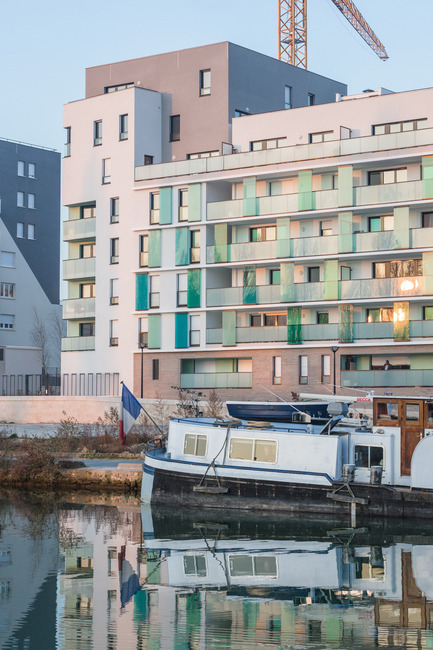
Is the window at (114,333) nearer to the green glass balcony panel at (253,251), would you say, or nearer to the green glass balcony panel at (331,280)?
the green glass balcony panel at (253,251)

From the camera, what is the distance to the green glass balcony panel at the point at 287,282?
62.6 meters

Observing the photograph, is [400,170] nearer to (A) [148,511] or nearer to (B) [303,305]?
(B) [303,305]

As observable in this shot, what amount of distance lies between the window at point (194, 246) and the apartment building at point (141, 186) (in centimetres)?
6

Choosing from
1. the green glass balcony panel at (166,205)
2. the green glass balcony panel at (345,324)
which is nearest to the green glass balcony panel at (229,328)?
the green glass balcony panel at (345,324)

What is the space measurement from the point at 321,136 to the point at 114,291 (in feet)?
56.7

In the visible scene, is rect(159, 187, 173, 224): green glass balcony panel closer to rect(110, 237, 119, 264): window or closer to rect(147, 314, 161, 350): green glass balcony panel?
rect(110, 237, 119, 264): window

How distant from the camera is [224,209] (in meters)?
65.2

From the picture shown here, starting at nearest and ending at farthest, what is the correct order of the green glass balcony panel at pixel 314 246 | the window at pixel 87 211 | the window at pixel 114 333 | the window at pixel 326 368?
the green glass balcony panel at pixel 314 246 < the window at pixel 326 368 < the window at pixel 114 333 < the window at pixel 87 211

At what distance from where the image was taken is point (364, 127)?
206 ft

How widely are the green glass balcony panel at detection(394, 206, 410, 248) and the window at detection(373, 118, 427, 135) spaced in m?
4.92

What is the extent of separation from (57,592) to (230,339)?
4278 centimetres

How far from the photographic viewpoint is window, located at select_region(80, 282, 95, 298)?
7406 centimetres

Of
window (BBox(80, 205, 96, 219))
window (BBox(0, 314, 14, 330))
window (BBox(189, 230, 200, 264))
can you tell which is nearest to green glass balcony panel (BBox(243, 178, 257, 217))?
window (BBox(189, 230, 200, 264))

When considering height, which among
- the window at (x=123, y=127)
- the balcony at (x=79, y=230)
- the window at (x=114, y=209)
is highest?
the window at (x=123, y=127)
